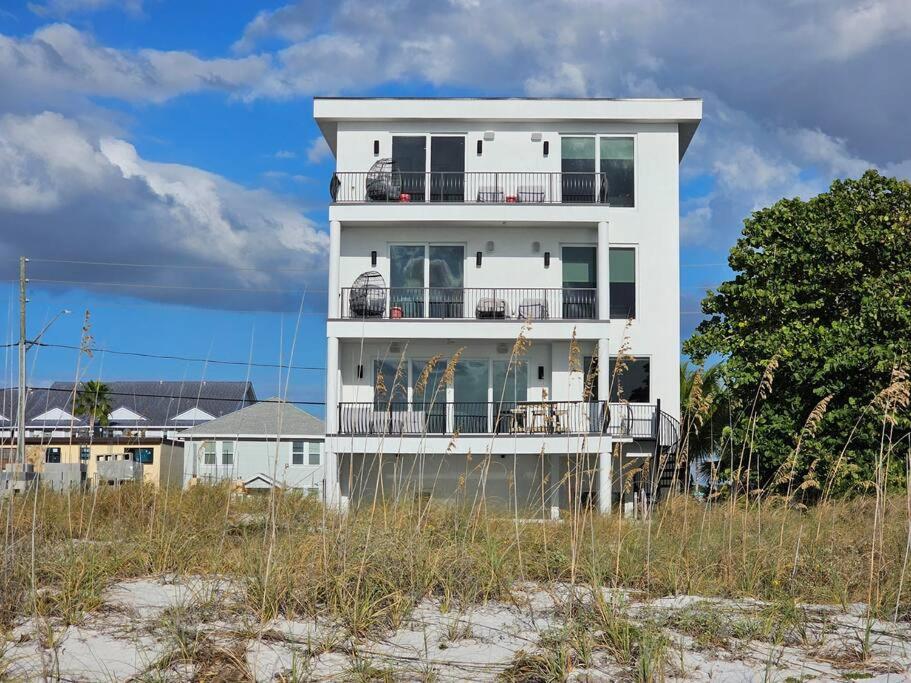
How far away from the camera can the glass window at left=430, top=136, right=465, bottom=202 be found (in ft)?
77.7

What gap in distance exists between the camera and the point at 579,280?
2348 centimetres

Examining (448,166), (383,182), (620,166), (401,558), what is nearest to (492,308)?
(448,166)

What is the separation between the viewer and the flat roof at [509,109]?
23312 millimetres

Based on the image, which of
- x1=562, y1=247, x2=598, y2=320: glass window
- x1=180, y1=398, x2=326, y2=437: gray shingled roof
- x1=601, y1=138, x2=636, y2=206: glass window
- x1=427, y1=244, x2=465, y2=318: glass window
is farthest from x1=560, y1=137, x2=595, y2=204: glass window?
x1=180, y1=398, x2=326, y2=437: gray shingled roof

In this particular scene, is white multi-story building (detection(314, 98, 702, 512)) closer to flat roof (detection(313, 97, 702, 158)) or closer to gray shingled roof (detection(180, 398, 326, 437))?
flat roof (detection(313, 97, 702, 158))

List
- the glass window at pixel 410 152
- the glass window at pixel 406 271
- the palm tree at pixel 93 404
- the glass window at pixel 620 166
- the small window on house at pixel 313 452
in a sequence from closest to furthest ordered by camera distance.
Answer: the palm tree at pixel 93 404
the glass window at pixel 406 271
the glass window at pixel 620 166
the glass window at pixel 410 152
the small window on house at pixel 313 452

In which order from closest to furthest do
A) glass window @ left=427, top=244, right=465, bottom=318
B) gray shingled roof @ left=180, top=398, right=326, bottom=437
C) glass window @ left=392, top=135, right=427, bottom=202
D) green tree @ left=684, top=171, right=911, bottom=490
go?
green tree @ left=684, top=171, right=911, bottom=490 → glass window @ left=427, top=244, right=465, bottom=318 → glass window @ left=392, top=135, right=427, bottom=202 → gray shingled roof @ left=180, top=398, right=326, bottom=437

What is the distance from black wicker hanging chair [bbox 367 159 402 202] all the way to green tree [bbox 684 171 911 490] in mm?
7883

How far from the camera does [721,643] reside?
5.50 m

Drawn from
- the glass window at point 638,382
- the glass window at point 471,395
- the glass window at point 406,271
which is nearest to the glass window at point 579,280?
the glass window at point 638,382

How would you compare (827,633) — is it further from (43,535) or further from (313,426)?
(313,426)

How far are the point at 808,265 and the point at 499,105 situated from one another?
8335mm

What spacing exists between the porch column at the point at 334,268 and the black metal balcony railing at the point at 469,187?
73 cm

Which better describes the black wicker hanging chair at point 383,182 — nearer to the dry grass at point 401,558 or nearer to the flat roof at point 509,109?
the flat roof at point 509,109
